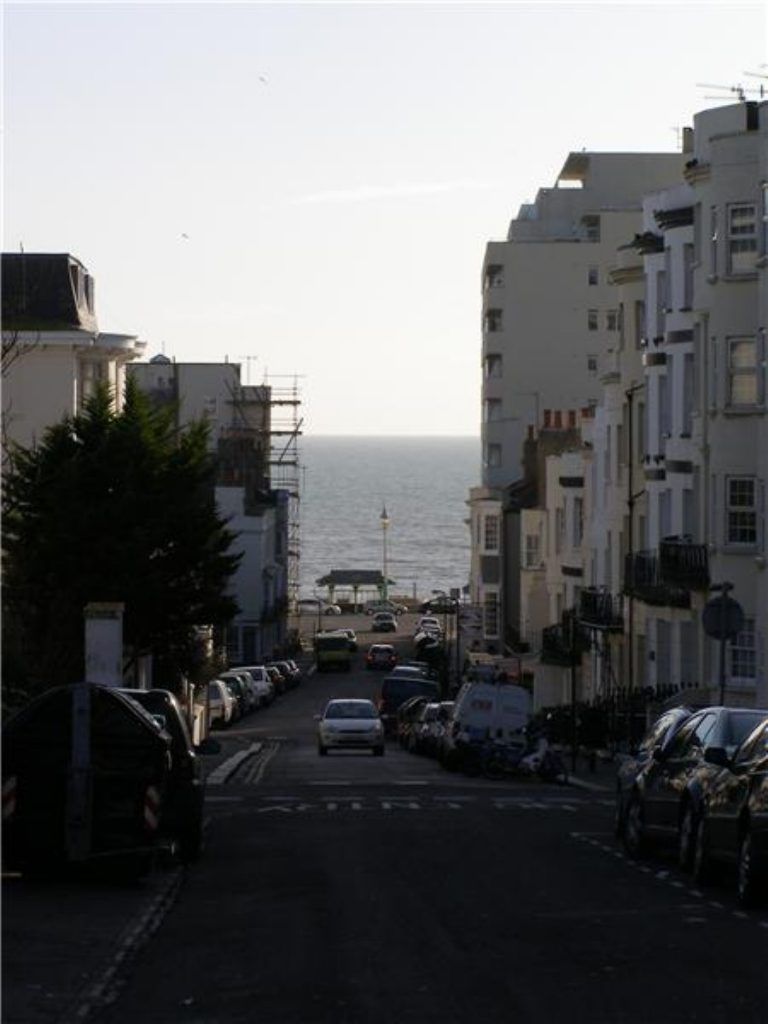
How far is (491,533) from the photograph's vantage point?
106562 mm

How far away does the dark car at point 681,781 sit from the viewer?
22297 mm

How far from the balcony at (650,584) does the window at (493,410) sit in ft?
192

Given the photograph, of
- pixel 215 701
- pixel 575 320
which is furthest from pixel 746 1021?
pixel 575 320

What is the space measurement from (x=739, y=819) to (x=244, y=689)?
66566mm

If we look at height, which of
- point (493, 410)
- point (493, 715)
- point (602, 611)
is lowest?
point (493, 715)

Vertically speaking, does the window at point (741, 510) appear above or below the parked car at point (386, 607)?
below

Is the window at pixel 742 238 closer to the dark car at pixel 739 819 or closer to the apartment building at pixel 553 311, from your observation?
the dark car at pixel 739 819

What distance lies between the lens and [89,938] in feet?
56.6

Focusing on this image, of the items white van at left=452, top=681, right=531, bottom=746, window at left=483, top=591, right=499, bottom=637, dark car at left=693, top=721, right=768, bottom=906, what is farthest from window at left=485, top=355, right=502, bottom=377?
dark car at left=693, top=721, right=768, bottom=906

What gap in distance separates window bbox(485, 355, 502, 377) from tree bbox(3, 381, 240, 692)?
64.7 meters

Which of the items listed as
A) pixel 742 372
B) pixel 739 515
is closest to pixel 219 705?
pixel 739 515

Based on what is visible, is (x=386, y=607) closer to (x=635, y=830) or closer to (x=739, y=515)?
(x=739, y=515)

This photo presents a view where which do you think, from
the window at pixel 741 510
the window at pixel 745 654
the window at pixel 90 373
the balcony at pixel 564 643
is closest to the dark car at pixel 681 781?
the window at pixel 745 654

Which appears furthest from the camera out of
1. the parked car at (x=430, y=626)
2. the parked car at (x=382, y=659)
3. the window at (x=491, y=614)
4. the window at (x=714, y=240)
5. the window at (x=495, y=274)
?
the parked car at (x=430, y=626)
